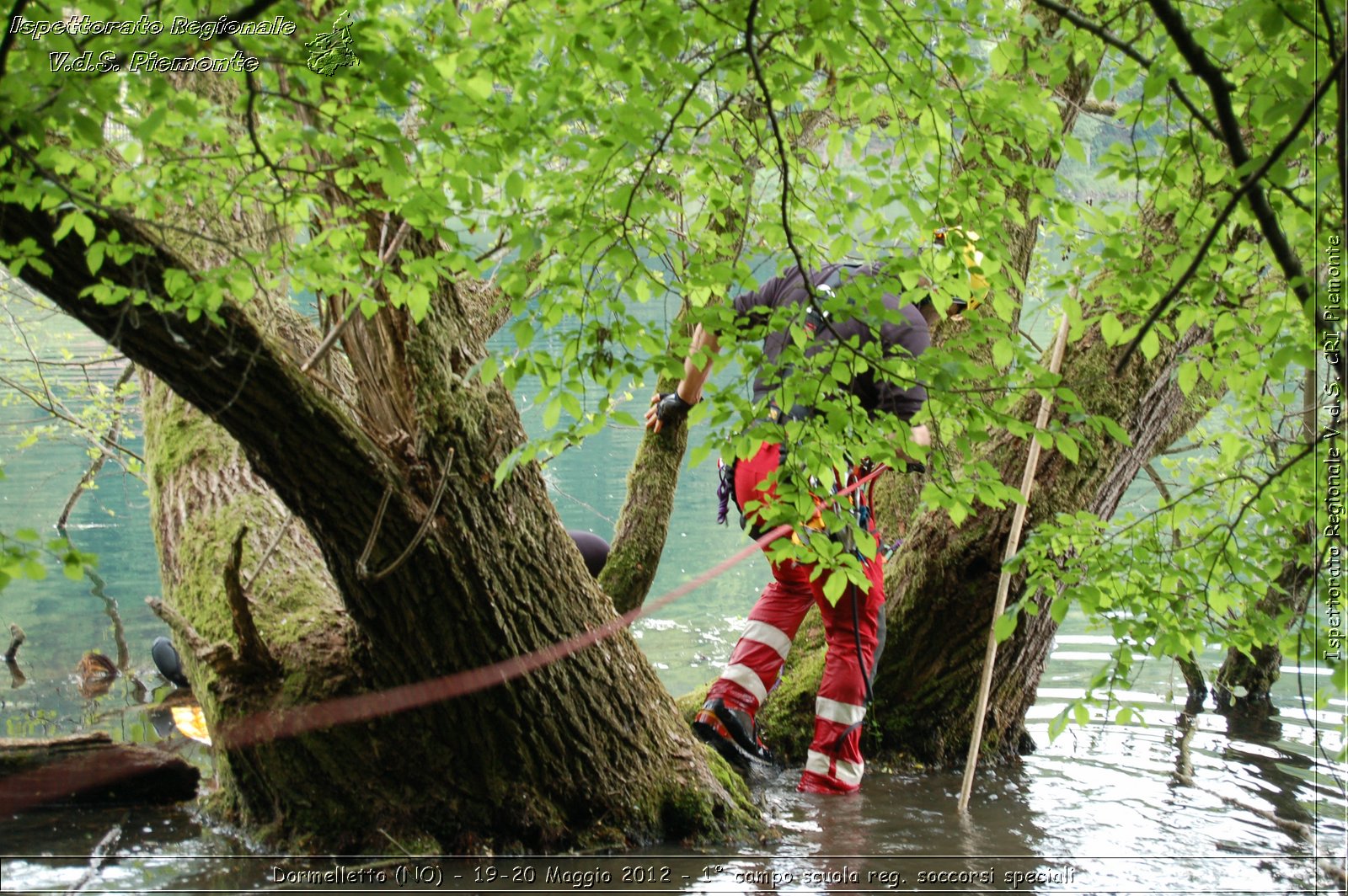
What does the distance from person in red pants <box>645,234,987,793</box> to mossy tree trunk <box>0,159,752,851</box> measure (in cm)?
54

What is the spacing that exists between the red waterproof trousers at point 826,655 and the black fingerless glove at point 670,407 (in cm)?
88

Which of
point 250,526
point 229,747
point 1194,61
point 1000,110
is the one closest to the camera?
point 1194,61

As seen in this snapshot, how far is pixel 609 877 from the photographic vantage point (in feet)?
11.0

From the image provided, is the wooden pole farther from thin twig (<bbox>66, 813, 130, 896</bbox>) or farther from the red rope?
thin twig (<bbox>66, 813, 130, 896</bbox>)

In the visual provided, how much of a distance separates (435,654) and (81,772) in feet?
5.53

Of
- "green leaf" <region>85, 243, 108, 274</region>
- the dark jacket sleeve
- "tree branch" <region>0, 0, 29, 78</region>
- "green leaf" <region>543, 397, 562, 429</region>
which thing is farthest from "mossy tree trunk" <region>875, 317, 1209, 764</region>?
"tree branch" <region>0, 0, 29, 78</region>

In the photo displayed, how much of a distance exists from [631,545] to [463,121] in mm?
3621

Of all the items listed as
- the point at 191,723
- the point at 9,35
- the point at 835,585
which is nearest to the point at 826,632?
the point at 835,585

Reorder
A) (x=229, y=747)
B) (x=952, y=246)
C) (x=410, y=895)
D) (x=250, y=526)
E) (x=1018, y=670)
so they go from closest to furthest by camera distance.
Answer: (x=952, y=246) < (x=410, y=895) < (x=229, y=747) < (x=250, y=526) < (x=1018, y=670)

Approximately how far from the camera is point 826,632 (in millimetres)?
4445

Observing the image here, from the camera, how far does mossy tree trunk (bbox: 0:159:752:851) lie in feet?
10.4

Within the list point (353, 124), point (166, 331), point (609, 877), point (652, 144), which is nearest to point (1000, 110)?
point (652, 144)

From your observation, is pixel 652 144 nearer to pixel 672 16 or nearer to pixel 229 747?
pixel 672 16

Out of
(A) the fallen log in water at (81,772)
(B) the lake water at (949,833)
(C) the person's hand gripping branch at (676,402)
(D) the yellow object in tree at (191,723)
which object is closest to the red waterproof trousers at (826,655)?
(B) the lake water at (949,833)
